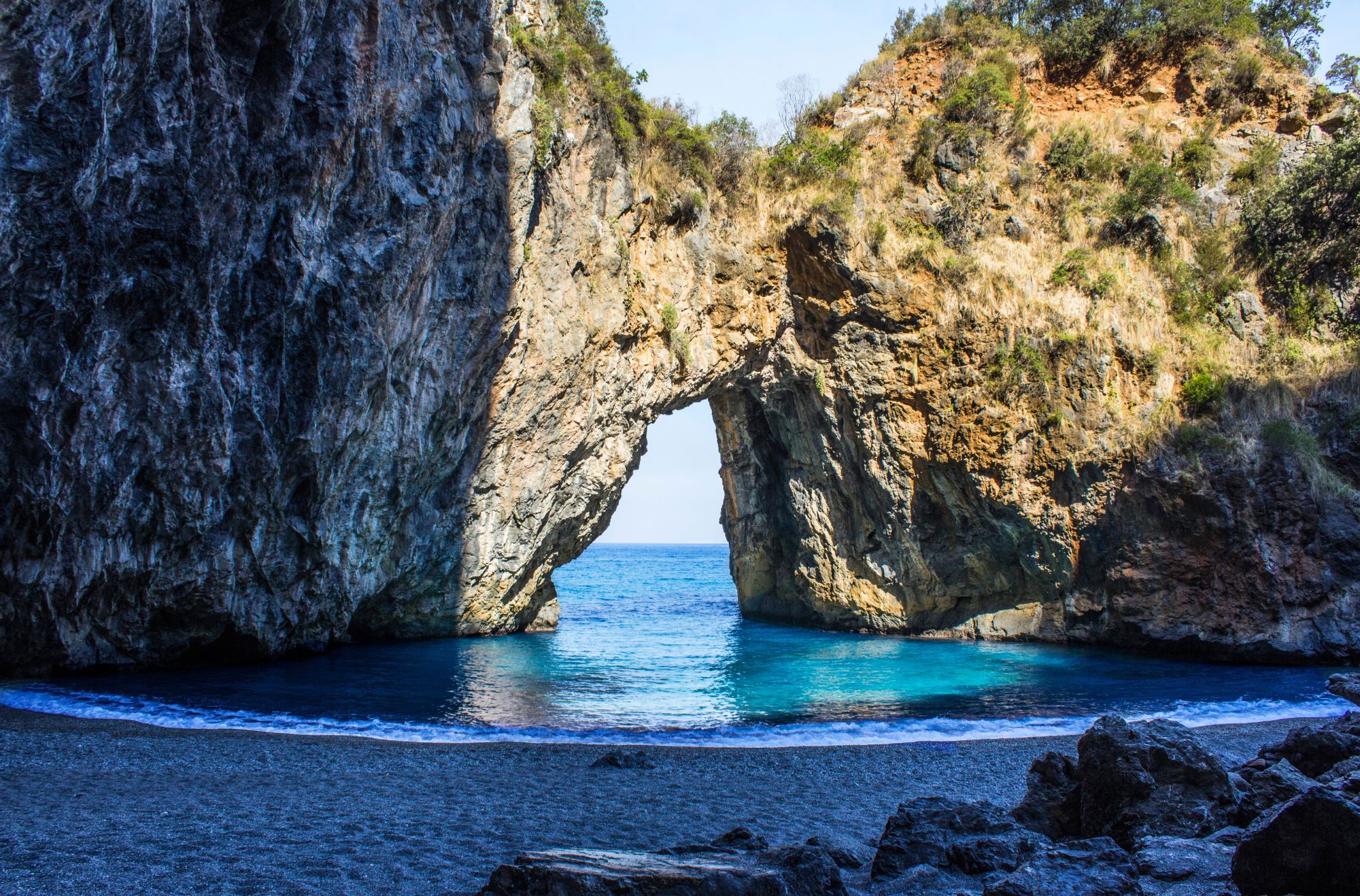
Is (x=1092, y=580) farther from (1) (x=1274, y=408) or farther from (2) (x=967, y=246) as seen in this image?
(2) (x=967, y=246)

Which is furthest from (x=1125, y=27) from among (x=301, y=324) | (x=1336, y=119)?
(x=301, y=324)

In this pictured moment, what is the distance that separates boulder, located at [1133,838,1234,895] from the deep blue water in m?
5.26

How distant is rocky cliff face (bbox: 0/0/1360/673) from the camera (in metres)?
9.40

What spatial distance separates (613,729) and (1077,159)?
20758mm

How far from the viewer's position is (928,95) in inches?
936

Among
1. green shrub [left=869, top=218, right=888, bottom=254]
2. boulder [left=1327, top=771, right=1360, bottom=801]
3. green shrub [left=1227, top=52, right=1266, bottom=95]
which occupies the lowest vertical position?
boulder [left=1327, top=771, right=1360, bottom=801]

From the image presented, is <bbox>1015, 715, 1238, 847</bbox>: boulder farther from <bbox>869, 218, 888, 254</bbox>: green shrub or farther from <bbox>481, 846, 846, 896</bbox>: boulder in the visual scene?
<bbox>869, 218, 888, 254</bbox>: green shrub

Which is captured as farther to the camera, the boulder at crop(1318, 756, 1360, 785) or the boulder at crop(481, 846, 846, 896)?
the boulder at crop(1318, 756, 1360, 785)

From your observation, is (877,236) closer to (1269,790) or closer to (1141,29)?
(1141,29)

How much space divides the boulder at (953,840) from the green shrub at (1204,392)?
16.6 m

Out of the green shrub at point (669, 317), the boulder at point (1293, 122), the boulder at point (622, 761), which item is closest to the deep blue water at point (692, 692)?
the boulder at point (622, 761)

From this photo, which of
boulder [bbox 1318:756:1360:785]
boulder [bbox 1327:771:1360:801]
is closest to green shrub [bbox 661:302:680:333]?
boulder [bbox 1318:756:1360:785]

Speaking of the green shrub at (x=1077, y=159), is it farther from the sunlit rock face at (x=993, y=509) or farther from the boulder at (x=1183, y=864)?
the boulder at (x=1183, y=864)

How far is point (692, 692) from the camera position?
12.8 metres
